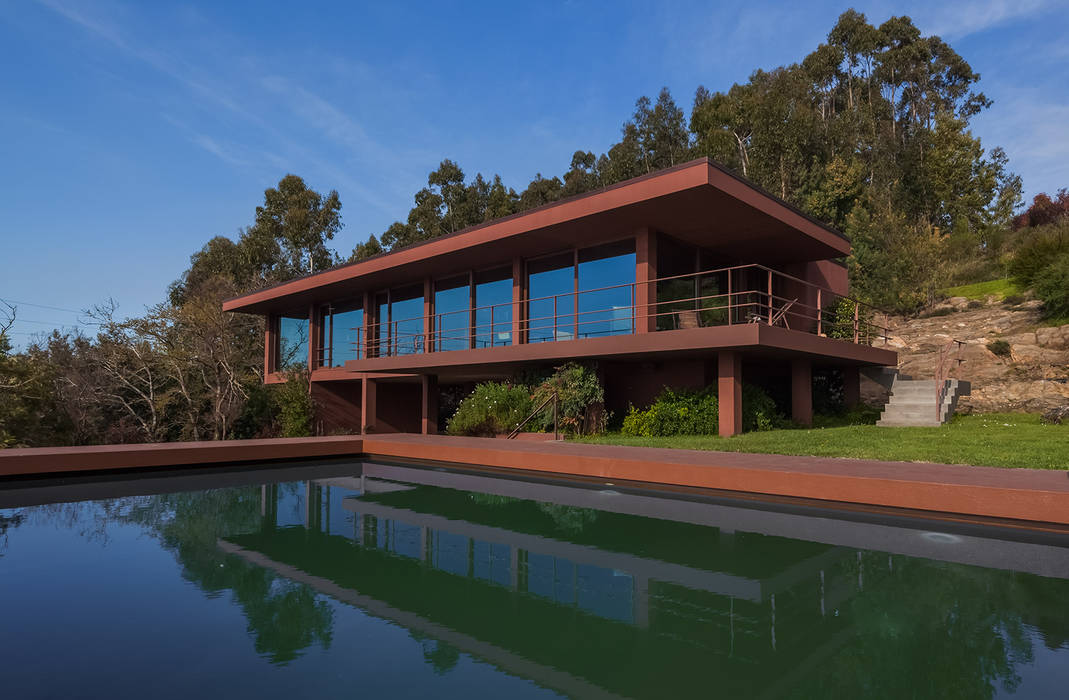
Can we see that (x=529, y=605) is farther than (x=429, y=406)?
No

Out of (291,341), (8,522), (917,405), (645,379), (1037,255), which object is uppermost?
(1037,255)

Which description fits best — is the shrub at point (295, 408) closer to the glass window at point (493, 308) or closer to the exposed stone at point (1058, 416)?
the glass window at point (493, 308)

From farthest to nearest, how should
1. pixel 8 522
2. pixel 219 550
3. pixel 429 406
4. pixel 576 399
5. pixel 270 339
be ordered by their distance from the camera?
pixel 270 339 < pixel 429 406 < pixel 576 399 < pixel 8 522 < pixel 219 550

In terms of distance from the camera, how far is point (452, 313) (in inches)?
736

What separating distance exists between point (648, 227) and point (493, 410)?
5.98 m

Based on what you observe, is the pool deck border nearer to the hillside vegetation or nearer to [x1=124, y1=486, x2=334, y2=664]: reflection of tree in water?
[x1=124, y1=486, x2=334, y2=664]: reflection of tree in water

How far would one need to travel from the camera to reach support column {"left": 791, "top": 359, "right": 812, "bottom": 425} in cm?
1511

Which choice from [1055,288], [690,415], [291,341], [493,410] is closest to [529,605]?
[690,415]

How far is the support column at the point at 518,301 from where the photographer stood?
16.8 metres

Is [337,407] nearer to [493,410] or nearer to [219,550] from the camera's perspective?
[493,410]

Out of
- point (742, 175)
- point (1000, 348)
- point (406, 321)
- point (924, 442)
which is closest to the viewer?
point (924, 442)

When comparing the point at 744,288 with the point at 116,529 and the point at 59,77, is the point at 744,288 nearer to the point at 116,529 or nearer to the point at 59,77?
the point at 116,529

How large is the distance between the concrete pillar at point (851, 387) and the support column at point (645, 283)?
7.45 metres

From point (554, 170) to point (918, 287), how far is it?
3310cm
